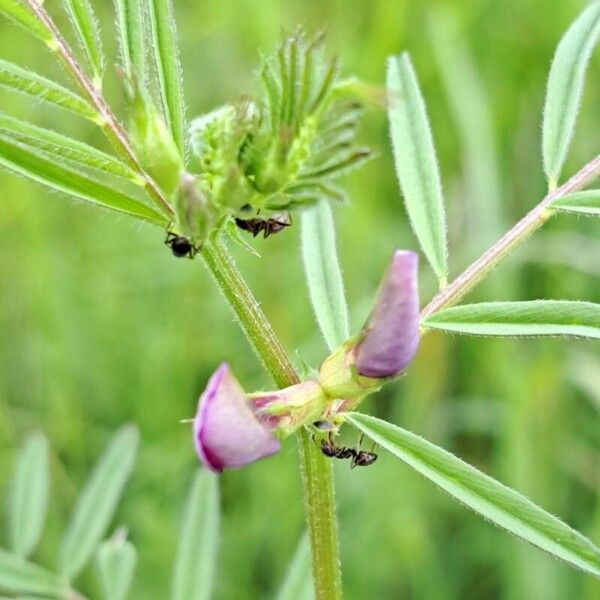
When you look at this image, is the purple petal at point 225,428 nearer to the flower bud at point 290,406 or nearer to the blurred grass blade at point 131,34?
the flower bud at point 290,406

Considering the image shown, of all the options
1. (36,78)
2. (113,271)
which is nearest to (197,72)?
(113,271)

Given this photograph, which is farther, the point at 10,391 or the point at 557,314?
the point at 10,391

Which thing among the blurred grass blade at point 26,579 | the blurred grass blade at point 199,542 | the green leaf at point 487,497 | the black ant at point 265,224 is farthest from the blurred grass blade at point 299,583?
the black ant at point 265,224

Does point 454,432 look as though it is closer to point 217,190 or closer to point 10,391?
point 10,391

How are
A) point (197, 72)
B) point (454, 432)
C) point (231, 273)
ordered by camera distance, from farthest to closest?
1. point (197, 72)
2. point (454, 432)
3. point (231, 273)

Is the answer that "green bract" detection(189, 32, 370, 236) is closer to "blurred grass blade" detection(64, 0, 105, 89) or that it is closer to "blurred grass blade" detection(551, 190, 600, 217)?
"blurred grass blade" detection(64, 0, 105, 89)

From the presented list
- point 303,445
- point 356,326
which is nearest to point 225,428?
point 303,445
